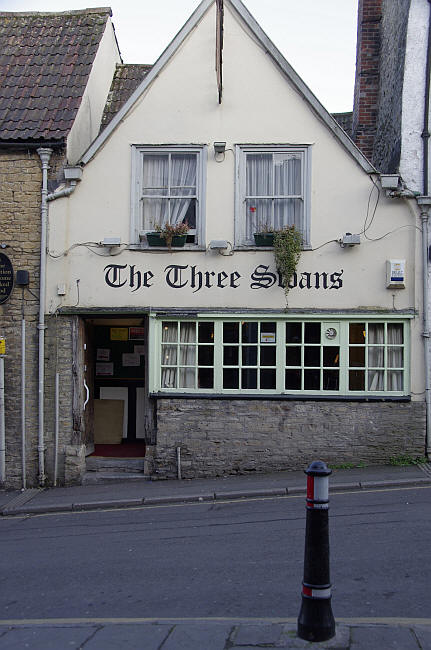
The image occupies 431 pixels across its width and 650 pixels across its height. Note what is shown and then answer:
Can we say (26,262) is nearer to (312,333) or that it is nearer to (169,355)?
(169,355)

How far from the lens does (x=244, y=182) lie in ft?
40.2

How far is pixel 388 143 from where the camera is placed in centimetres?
1323

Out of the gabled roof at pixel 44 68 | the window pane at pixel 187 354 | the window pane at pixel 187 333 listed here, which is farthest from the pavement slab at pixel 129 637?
the gabled roof at pixel 44 68

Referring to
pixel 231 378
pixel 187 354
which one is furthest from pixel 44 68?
pixel 231 378

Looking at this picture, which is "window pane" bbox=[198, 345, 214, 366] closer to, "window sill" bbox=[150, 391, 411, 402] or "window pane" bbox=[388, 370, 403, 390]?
"window sill" bbox=[150, 391, 411, 402]

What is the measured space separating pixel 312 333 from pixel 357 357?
881 mm

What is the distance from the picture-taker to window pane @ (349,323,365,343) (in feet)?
39.4

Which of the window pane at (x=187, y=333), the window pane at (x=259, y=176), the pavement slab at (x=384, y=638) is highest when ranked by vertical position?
the window pane at (x=259, y=176)

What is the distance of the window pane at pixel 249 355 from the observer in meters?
12.1

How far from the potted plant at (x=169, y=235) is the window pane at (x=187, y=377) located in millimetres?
2194

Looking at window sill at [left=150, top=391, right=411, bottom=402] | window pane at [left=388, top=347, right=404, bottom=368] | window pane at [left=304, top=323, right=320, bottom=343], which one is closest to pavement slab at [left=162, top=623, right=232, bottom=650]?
window sill at [left=150, top=391, right=411, bottom=402]

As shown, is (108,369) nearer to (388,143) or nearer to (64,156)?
(64,156)

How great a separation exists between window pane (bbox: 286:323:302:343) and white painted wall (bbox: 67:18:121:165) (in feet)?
16.3

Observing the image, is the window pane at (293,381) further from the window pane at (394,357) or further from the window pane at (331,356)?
the window pane at (394,357)
